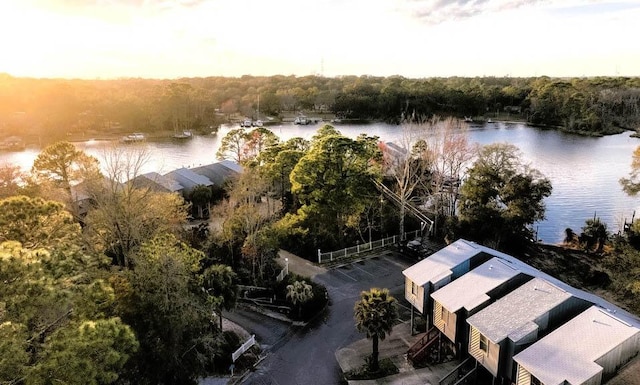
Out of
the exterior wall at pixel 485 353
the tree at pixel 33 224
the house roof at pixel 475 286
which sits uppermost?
the tree at pixel 33 224

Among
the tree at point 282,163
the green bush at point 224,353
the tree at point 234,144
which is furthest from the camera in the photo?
the tree at point 234,144

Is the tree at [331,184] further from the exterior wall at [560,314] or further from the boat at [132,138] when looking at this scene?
the boat at [132,138]

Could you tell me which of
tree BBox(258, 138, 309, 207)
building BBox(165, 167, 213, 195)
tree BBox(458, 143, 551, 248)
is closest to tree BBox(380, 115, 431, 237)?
tree BBox(458, 143, 551, 248)

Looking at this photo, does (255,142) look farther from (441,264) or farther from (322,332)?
(441,264)

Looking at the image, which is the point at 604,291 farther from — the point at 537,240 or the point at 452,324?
the point at 452,324

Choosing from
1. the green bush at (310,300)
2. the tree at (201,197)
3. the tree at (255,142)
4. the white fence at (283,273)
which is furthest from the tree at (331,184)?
the tree at (255,142)

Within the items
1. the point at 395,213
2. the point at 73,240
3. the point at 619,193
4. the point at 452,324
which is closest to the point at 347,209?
the point at 395,213

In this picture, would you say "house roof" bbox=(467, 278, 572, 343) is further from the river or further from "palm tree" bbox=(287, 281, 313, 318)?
the river
